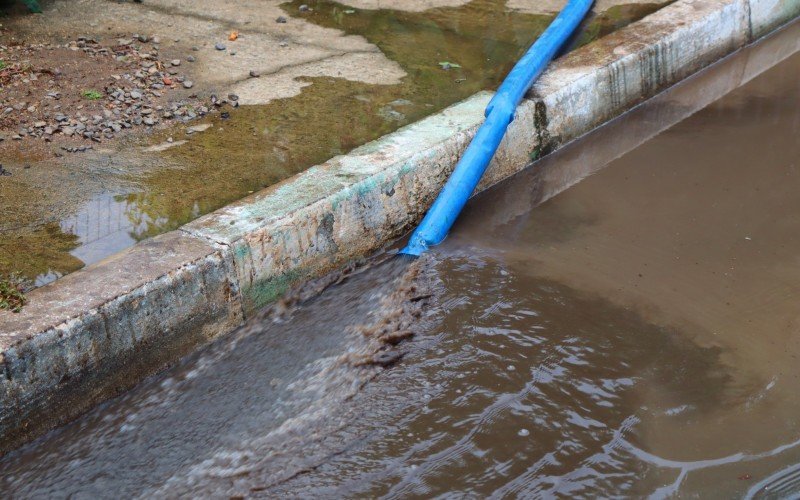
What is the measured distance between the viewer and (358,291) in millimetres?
3461

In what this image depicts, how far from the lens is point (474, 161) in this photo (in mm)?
Result: 3814

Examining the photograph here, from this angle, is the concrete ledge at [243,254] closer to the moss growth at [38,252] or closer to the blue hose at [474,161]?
the blue hose at [474,161]

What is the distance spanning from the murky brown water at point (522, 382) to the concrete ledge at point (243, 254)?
0.12 m

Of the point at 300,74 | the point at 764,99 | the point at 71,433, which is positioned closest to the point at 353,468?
the point at 71,433

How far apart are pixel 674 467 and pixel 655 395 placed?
1.13ft

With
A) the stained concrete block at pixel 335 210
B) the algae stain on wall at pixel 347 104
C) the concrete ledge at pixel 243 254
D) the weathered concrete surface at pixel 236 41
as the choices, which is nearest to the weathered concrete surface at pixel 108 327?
the concrete ledge at pixel 243 254

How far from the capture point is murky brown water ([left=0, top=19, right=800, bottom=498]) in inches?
102

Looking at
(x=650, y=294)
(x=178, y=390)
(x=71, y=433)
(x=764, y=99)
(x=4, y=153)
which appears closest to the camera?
(x=71, y=433)

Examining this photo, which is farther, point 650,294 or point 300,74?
point 300,74

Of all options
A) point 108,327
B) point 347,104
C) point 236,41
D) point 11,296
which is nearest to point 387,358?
point 108,327

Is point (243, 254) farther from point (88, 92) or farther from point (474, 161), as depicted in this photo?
point (88, 92)

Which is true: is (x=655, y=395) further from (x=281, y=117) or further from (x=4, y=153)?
(x=4, y=153)

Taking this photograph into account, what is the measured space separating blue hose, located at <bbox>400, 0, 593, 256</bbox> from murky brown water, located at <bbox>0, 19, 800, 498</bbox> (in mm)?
120

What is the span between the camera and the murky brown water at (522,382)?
8.46 ft
